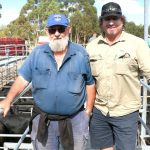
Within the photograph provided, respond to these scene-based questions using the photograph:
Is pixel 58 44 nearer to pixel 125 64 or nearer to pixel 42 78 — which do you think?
pixel 42 78

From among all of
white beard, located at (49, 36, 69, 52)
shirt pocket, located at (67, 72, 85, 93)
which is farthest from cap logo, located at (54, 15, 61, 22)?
shirt pocket, located at (67, 72, 85, 93)

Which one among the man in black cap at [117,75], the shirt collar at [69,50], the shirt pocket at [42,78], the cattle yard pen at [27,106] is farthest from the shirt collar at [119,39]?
the cattle yard pen at [27,106]

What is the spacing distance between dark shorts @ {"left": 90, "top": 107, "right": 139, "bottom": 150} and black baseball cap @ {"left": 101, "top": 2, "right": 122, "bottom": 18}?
2.64 ft

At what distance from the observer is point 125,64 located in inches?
120

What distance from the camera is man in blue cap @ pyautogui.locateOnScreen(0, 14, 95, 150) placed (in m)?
3.04

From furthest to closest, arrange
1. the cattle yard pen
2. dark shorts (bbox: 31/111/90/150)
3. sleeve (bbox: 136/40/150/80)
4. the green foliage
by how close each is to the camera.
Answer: the green foliage < the cattle yard pen < dark shorts (bbox: 31/111/90/150) < sleeve (bbox: 136/40/150/80)

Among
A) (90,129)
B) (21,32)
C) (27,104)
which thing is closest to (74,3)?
(21,32)

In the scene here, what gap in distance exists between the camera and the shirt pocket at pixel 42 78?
3.05 m

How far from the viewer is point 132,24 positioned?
6762cm

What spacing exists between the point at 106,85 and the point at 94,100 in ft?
0.66

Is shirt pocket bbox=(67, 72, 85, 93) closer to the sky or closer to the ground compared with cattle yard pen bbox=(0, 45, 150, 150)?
closer to the sky

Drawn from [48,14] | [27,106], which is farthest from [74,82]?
[48,14]

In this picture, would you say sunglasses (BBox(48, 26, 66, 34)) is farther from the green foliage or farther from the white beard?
the green foliage

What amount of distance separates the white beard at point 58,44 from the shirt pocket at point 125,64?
43 cm
